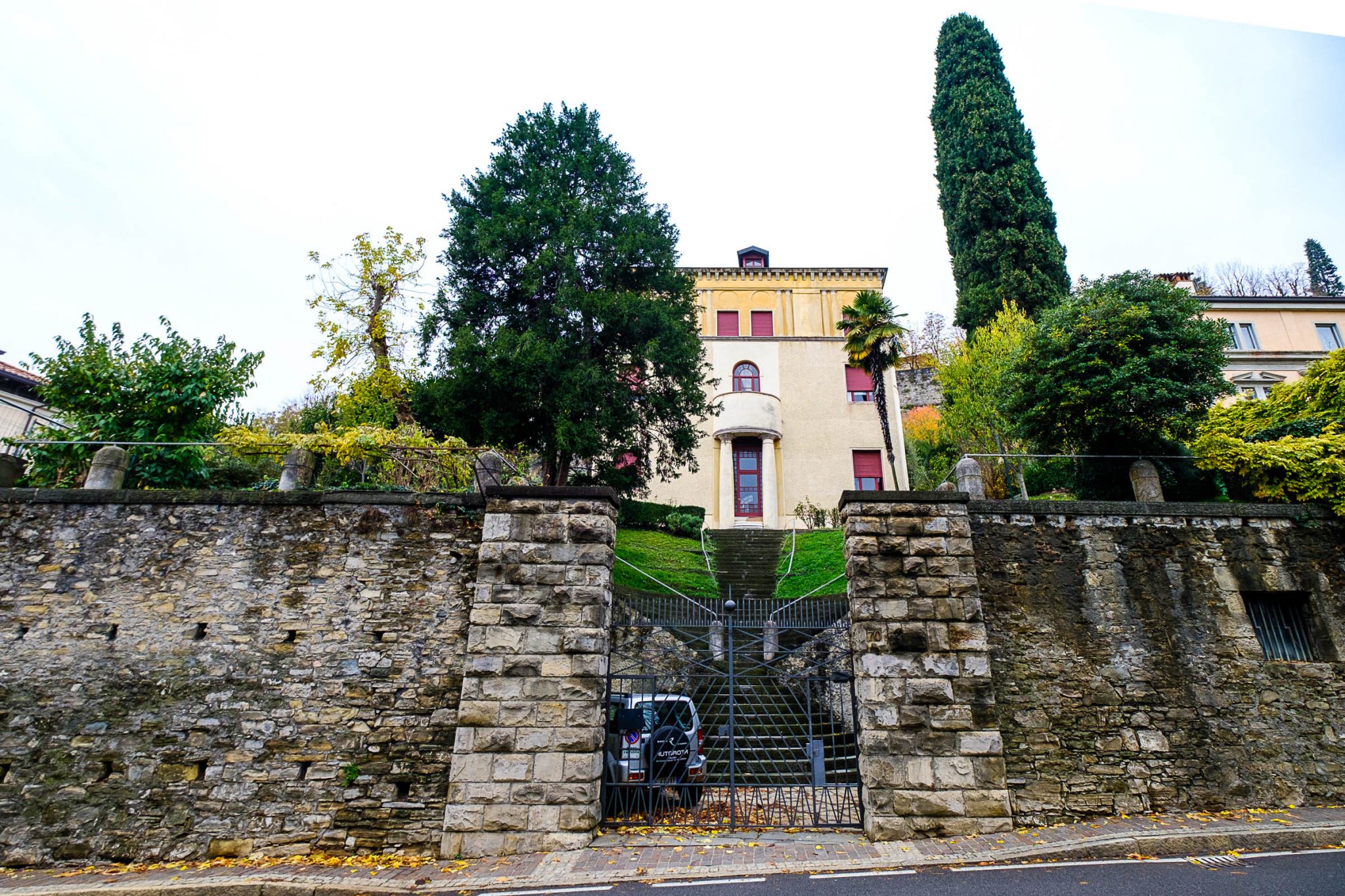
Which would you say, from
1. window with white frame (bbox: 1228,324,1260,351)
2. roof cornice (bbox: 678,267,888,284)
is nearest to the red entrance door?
roof cornice (bbox: 678,267,888,284)

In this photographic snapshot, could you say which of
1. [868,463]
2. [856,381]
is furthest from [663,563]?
[856,381]

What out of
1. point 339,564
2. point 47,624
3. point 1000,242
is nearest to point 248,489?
point 339,564

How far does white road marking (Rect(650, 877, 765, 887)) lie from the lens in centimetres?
501

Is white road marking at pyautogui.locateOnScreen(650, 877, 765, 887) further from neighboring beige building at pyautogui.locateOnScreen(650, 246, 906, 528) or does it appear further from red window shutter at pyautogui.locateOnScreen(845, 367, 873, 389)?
red window shutter at pyautogui.locateOnScreen(845, 367, 873, 389)

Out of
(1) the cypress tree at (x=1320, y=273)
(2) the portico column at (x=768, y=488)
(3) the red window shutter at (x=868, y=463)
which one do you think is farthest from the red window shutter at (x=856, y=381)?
(1) the cypress tree at (x=1320, y=273)

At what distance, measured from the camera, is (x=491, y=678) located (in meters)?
6.12

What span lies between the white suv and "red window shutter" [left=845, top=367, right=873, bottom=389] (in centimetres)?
1891

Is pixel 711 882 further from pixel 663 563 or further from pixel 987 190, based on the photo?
pixel 987 190

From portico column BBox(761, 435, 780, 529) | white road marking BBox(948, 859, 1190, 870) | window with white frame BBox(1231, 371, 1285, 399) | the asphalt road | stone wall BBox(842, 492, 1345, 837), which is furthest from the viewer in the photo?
portico column BBox(761, 435, 780, 529)

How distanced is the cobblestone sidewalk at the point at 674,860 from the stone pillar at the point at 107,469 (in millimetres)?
3828

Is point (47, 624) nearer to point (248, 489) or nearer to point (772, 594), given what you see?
point (248, 489)

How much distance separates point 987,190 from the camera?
23438 mm

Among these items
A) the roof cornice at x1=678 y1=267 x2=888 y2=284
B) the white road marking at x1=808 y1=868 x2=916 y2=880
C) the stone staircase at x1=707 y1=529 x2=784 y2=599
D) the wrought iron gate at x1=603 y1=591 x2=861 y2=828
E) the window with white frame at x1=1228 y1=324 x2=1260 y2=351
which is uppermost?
the roof cornice at x1=678 y1=267 x2=888 y2=284

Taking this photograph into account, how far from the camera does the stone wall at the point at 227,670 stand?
6039 mm
